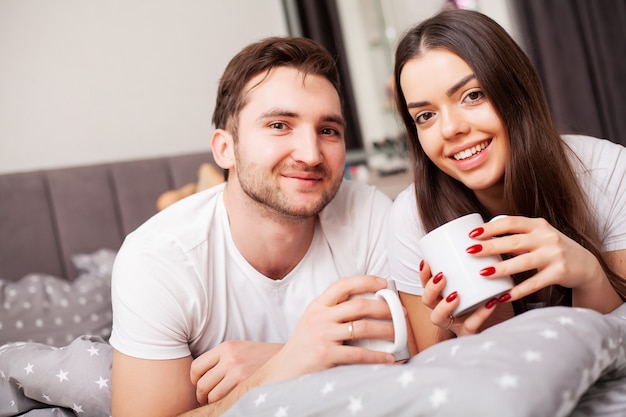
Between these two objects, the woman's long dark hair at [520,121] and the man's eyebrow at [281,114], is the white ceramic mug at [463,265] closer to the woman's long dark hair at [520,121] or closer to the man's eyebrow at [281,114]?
the woman's long dark hair at [520,121]

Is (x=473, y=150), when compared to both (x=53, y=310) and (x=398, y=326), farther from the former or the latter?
(x=53, y=310)

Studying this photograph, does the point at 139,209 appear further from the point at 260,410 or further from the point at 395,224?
the point at 260,410

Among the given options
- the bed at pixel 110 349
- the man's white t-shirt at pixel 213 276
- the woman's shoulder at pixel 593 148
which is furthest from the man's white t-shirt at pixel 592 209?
the bed at pixel 110 349

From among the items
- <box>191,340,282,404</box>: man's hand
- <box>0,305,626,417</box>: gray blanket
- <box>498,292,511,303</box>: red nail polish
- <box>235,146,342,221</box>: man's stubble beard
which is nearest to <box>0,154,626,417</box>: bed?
<box>0,305,626,417</box>: gray blanket

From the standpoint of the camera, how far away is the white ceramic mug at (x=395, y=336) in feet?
2.50

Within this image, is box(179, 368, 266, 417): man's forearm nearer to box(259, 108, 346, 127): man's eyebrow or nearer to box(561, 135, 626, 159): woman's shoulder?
box(259, 108, 346, 127): man's eyebrow

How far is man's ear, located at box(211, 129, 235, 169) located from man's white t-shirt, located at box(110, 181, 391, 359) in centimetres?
9

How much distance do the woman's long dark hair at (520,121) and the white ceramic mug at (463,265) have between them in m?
0.30

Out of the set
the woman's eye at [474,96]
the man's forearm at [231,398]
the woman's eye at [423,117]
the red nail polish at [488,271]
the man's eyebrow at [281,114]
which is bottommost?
the man's forearm at [231,398]

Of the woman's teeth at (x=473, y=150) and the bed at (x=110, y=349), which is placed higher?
the woman's teeth at (x=473, y=150)

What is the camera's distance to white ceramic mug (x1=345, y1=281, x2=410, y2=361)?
762mm

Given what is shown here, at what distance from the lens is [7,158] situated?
7.38ft

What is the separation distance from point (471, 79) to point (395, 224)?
362 mm

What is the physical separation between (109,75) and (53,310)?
4.31ft
